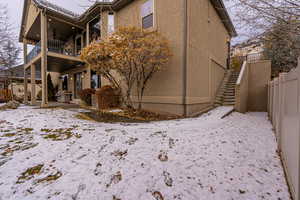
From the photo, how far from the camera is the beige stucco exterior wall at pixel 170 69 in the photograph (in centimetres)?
573

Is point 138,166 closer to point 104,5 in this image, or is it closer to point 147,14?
point 147,14

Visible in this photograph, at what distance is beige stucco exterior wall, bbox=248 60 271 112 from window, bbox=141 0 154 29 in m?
6.10

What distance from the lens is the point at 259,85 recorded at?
728 centimetres

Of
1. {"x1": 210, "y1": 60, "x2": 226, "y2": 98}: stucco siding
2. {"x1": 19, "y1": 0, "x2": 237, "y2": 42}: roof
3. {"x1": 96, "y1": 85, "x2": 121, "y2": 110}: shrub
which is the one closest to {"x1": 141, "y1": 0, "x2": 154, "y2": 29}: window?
{"x1": 19, "y1": 0, "x2": 237, "y2": 42}: roof

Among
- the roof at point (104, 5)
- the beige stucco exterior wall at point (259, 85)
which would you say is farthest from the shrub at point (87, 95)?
the beige stucco exterior wall at point (259, 85)

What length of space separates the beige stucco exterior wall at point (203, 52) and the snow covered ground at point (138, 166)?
334 centimetres

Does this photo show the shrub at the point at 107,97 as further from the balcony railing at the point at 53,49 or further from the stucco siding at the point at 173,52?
the balcony railing at the point at 53,49

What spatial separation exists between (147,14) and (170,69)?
3.25 m

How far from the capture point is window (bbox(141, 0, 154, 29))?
668 cm

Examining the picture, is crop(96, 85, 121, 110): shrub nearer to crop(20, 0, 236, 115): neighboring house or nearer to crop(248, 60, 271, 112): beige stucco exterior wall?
crop(20, 0, 236, 115): neighboring house

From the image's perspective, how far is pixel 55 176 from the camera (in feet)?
6.23

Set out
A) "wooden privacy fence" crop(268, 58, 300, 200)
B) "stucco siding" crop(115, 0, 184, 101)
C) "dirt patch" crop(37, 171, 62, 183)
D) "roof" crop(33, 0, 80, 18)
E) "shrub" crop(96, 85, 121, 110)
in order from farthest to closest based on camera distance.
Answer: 1. "roof" crop(33, 0, 80, 18)
2. "shrub" crop(96, 85, 121, 110)
3. "stucco siding" crop(115, 0, 184, 101)
4. "dirt patch" crop(37, 171, 62, 183)
5. "wooden privacy fence" crop(268, 58, 300, 200)

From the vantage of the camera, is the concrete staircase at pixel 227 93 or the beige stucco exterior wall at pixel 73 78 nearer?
the concrete staircase at pixel 227 93

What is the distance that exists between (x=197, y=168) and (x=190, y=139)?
37.5 inches
